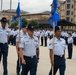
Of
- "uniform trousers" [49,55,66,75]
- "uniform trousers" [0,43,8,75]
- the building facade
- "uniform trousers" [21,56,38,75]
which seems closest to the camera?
"uniform trousers" [21,56,38,75]

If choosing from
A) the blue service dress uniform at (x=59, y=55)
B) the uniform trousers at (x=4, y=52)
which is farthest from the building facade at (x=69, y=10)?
the blue service dress uniform at (x=59, y=55)

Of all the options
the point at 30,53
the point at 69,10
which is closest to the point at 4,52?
the point at 30,53

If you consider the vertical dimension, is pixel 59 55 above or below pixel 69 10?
below

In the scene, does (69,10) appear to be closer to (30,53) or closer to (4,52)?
(4,52)

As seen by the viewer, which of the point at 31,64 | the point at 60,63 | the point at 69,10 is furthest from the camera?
the point at 69,10

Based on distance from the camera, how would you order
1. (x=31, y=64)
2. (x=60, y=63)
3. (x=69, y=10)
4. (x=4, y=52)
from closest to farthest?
(x=31, y=64) < (x=60, y=63) < (x=4, y=52) < (x=69, y=10)

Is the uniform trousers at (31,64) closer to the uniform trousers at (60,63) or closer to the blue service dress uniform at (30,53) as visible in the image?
the blue service dress uniform at (30,53)

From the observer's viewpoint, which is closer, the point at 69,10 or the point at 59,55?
the point at 59,55

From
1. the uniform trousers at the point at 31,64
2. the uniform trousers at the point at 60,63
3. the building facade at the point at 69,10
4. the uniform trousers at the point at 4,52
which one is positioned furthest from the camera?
the building facade at the point at 69,10

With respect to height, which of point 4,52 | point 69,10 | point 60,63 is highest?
point 69,10

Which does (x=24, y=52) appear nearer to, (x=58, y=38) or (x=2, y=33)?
(x=58, y=38)

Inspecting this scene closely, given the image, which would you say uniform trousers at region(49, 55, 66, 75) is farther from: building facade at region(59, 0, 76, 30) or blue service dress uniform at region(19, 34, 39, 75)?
building facade at region(59, 0, 76, 30)

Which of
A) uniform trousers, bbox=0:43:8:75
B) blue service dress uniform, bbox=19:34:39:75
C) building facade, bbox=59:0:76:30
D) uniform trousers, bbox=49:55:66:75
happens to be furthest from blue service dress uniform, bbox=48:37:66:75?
building facade, bbox=59:0:76:30

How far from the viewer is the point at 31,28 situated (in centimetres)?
774
